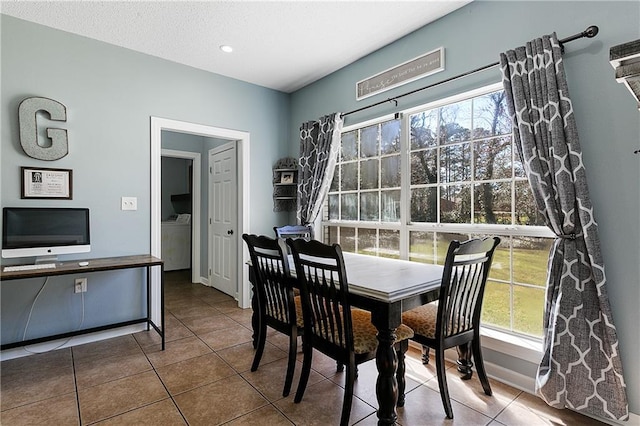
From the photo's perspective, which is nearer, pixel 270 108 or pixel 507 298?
pixel 507 298

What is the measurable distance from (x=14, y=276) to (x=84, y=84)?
171 centimetres

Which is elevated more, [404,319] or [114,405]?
[404,319]

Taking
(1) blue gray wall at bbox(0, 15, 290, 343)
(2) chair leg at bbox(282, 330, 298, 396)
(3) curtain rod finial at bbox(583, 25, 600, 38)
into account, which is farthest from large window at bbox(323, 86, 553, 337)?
(1) blue gray wall at bbox(0, 15, 290, 343)

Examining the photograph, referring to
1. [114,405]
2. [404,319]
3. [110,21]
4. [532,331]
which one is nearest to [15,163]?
[110,21]

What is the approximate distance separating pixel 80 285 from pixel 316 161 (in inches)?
99.0

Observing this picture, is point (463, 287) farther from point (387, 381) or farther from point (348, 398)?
point (348, 398)

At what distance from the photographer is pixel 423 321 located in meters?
1.94

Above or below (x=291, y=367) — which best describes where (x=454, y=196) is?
above

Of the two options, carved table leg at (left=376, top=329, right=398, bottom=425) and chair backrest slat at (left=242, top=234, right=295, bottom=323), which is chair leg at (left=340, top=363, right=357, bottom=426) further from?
chair backrest slat at (left=242, top=234, right=295, bottom=323)

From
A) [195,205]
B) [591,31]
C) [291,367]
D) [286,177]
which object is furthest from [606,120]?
[195,205]

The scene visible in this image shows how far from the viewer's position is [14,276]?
7.03 feet

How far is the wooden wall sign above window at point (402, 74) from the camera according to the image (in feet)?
8.47

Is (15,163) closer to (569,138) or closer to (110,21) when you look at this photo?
(110,21)

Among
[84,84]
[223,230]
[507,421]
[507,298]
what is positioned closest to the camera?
[507,421]
